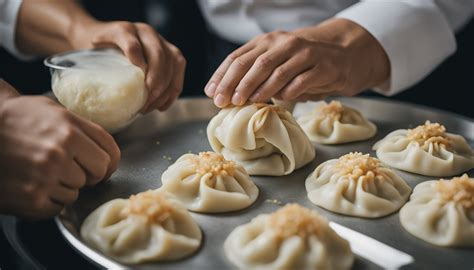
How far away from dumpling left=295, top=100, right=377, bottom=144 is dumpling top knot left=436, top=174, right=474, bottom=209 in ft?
1.80

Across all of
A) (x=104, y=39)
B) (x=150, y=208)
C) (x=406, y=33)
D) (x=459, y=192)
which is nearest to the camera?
(x=150, y=208)

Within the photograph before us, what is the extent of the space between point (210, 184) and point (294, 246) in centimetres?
43

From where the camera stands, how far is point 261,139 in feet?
6.18

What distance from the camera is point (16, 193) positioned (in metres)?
1.44

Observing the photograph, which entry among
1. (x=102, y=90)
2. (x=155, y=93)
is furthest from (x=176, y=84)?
(x=102, y=90)

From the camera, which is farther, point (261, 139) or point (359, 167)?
point (261, 139)

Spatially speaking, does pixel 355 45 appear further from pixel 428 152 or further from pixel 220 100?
pixel 220 100

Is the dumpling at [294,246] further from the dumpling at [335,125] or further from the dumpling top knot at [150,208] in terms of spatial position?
the dumpling at [335,125]

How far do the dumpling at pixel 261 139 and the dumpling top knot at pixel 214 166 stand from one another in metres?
0.12

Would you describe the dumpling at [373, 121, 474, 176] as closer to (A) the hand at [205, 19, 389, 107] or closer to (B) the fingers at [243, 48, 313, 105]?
(A) the hand at [205, 19, 389, 107]

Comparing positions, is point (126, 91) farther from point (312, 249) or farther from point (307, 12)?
point (307, 12)

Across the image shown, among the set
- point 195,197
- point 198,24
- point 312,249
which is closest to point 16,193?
point 195,197

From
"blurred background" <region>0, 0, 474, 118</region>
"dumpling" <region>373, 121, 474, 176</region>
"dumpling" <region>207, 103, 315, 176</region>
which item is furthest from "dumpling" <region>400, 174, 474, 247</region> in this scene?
"blurred background" <region>0, 0, 474, 118</region>

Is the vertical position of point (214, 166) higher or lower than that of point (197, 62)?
higher
